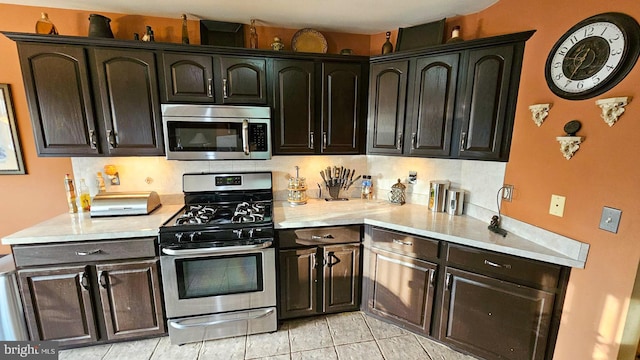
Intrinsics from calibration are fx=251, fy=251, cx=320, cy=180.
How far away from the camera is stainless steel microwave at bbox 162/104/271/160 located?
6.58 feet

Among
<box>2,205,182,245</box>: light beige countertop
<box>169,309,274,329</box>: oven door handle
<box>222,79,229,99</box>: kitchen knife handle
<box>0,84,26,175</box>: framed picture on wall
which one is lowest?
<box>169,309,274,329</box>: oven door handle

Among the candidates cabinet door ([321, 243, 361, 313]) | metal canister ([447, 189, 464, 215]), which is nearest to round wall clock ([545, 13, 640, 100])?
metal canister ([447, 189, 464, 215])

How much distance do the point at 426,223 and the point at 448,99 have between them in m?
0.98

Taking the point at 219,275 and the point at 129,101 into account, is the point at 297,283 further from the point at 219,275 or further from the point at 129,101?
the point at 129,101

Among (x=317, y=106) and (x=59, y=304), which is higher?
(x=317, y=106)

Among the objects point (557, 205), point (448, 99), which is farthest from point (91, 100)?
point (557, 205)

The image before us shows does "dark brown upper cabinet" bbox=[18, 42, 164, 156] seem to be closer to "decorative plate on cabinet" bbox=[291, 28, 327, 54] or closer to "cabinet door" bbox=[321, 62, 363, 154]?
"decorative plate on cabinet" bbox=[291, 28, 327, 54]

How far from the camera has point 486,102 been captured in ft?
5.94

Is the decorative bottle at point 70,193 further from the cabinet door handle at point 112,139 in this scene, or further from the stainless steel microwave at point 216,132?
the stainless steel microwave at point 216,132

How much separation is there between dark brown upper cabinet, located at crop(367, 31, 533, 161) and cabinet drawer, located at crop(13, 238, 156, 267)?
203 cm

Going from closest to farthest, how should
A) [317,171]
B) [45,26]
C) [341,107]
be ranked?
[45,26] → [341,107] → [317,171]

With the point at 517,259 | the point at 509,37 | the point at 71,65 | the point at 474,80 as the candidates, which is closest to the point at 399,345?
the point at 517,259

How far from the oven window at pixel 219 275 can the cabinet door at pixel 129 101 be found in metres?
0.98

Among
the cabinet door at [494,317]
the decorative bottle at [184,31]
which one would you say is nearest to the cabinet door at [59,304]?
the decorative bottle at [184,31]
